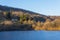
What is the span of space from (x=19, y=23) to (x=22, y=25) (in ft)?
7.81

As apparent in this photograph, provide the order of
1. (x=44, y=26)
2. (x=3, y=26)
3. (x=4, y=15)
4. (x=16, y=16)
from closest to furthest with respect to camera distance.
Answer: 1. (x=3, y=26)
2. (x=44, y=26)
3. (x=4, y=15)
4. (x=16, y=16)

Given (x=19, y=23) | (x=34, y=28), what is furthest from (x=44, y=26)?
(x=19, y=23)

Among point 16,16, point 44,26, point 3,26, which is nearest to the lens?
point 3,26

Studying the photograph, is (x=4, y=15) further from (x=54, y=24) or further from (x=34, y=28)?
(x=54, y=24)

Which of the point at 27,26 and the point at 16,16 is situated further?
the point at 16,16

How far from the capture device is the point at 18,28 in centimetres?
6353

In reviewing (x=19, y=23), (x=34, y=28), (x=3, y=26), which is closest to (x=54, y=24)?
(x=34, y=28)

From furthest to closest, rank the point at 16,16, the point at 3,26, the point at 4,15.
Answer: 1. the point at 16,16
2. the point at 4,15
3. the point at 3,26

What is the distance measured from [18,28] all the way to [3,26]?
4607mm

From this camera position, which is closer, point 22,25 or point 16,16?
point 22,25

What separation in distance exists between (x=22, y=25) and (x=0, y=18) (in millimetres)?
10488

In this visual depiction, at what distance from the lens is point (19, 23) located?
218 ft

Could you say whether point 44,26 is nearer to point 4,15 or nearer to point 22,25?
point 22,25

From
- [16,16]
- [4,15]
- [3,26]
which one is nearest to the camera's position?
[3,26]
